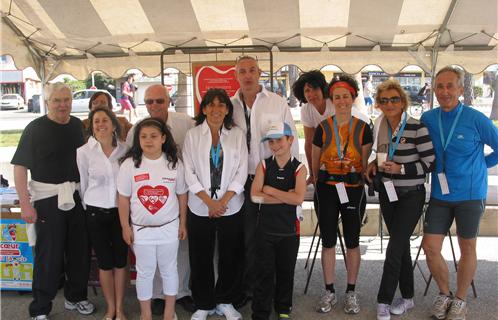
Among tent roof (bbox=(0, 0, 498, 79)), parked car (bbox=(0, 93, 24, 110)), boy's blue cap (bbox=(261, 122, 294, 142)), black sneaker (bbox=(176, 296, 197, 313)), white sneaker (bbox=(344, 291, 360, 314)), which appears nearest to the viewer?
boy's blue cap (bbox=(261, 122, 294, 142))

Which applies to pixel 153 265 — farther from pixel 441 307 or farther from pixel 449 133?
pixel 449 133

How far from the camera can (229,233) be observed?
282 cm

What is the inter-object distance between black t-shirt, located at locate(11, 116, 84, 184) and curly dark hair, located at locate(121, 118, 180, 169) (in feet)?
1.66

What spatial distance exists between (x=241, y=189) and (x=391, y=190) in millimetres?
1011

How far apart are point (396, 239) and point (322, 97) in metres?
1.29

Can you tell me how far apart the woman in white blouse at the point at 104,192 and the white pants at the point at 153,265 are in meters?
0.22

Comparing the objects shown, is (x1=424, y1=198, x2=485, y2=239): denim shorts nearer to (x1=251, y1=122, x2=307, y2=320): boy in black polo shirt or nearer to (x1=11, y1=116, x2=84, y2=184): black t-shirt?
(x1=251, y1=122, x2=307, y2=320): boy in black polo shirt

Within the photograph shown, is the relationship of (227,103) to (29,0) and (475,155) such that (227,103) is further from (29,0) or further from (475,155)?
(29,0)

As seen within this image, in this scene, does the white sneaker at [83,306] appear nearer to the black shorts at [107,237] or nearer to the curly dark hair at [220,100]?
the black shorts at [107,237]

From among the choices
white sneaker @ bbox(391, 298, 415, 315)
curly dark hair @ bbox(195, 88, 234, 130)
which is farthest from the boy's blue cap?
white sneaker @ bbox(391, 298, 415, 315)

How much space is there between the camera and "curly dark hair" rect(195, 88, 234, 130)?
277 centimetres

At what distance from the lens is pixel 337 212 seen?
2.97 m

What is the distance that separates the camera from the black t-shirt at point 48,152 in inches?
113

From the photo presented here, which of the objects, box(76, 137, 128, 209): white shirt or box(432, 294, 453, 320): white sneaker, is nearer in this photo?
box(76, 137, 128, 209): white shirt
